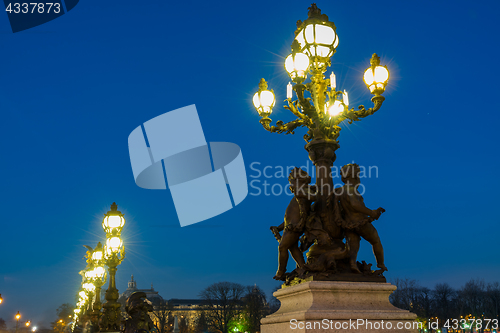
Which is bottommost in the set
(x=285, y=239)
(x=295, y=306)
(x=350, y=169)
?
(x=295, y=306)

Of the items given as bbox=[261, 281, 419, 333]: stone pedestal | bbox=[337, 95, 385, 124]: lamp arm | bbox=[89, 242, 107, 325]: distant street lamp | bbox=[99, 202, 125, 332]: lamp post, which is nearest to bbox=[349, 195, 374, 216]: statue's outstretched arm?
bbox=[261, 281, 419, 333]: stone pedestal

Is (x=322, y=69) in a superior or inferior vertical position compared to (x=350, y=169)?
superior

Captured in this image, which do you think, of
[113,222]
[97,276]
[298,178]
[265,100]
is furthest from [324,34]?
[97,276]

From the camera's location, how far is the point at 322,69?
8852 millimetres

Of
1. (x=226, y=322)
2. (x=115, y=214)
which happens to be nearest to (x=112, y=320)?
(x=115, y=214)

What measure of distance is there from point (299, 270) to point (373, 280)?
1.19m

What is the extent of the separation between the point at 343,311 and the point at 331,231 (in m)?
1.49

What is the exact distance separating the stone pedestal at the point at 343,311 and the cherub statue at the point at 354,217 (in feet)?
1.41

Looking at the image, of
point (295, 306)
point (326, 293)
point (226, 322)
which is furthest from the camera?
point (226, 322)

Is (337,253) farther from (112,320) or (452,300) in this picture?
(452,300)

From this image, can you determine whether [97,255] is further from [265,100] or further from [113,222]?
[265,100]

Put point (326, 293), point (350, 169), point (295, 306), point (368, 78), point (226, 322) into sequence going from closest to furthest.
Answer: point (326, 293)
point (295, 306)
point (350, 169)
point (368, 78)
point (226, 322)

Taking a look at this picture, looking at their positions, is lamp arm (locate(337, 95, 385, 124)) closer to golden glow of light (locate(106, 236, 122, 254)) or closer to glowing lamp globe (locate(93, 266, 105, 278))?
golden glow of light (locate(106, 236, 122, 254))

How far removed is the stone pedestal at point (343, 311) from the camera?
616 centimetres
